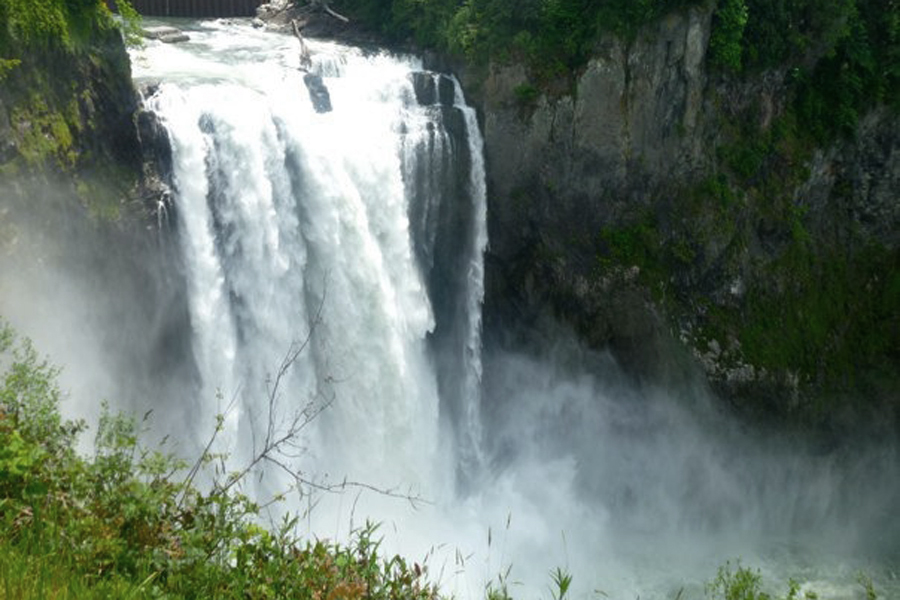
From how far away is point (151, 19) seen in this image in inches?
856

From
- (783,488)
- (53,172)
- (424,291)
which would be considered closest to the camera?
(53,172)

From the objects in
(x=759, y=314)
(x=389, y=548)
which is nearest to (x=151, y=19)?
(x=389, y=548)

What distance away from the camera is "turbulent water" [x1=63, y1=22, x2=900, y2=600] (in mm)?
14305

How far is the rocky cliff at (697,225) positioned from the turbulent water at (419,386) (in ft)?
3.05

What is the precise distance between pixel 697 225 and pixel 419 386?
7297 mm

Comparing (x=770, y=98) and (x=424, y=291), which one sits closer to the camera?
(x=424, y=291)

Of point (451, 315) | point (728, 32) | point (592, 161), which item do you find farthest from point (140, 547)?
point (728, 32)

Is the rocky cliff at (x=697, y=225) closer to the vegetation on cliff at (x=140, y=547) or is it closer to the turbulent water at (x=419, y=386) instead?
the turbulent water at (x=419, y=386)


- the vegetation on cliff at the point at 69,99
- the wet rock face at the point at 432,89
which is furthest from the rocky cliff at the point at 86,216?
the wet rock face at the point at 432,89

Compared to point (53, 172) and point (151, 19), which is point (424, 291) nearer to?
point (53, 172)

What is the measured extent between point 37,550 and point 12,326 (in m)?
8.45

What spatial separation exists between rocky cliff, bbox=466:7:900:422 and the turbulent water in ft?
3.05

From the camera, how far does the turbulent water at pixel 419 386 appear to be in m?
14.3

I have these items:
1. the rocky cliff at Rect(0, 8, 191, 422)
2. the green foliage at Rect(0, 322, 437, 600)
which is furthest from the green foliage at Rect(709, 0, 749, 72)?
the green foliage at Rect(0, 322, 437, 600)
